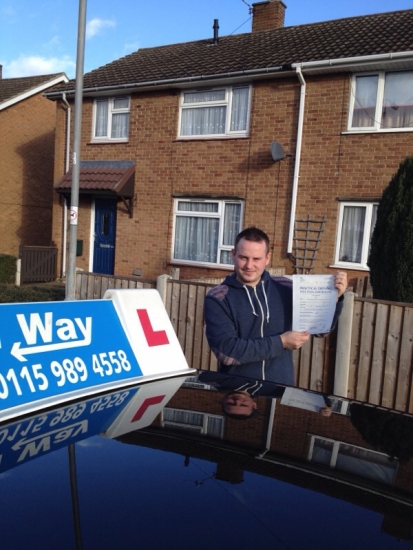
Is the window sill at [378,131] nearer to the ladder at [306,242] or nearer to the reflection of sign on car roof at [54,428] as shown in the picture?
the ladder at [306,242]

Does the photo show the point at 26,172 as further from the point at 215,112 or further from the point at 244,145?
the point at 244,145

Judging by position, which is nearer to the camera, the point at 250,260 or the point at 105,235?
the point at 250,260

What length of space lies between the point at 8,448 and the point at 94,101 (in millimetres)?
13942

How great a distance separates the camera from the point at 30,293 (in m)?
12.3

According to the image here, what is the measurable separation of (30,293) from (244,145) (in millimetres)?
5952

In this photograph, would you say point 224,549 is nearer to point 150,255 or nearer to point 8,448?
point 8,448

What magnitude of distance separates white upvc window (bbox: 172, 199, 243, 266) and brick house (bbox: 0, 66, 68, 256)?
28.6ft

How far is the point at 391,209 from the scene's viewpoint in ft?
22.9

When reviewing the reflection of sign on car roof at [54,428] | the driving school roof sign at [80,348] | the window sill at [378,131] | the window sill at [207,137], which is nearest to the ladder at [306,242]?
the window sill at [378,131]

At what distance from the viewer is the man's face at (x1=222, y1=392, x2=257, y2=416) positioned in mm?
2232

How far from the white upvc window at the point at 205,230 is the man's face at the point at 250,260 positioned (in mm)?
9428

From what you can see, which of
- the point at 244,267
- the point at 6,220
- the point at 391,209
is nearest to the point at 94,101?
the point at 6,220

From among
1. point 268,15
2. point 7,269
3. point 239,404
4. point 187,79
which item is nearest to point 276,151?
point 187,79

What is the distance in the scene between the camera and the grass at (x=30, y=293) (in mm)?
11534
